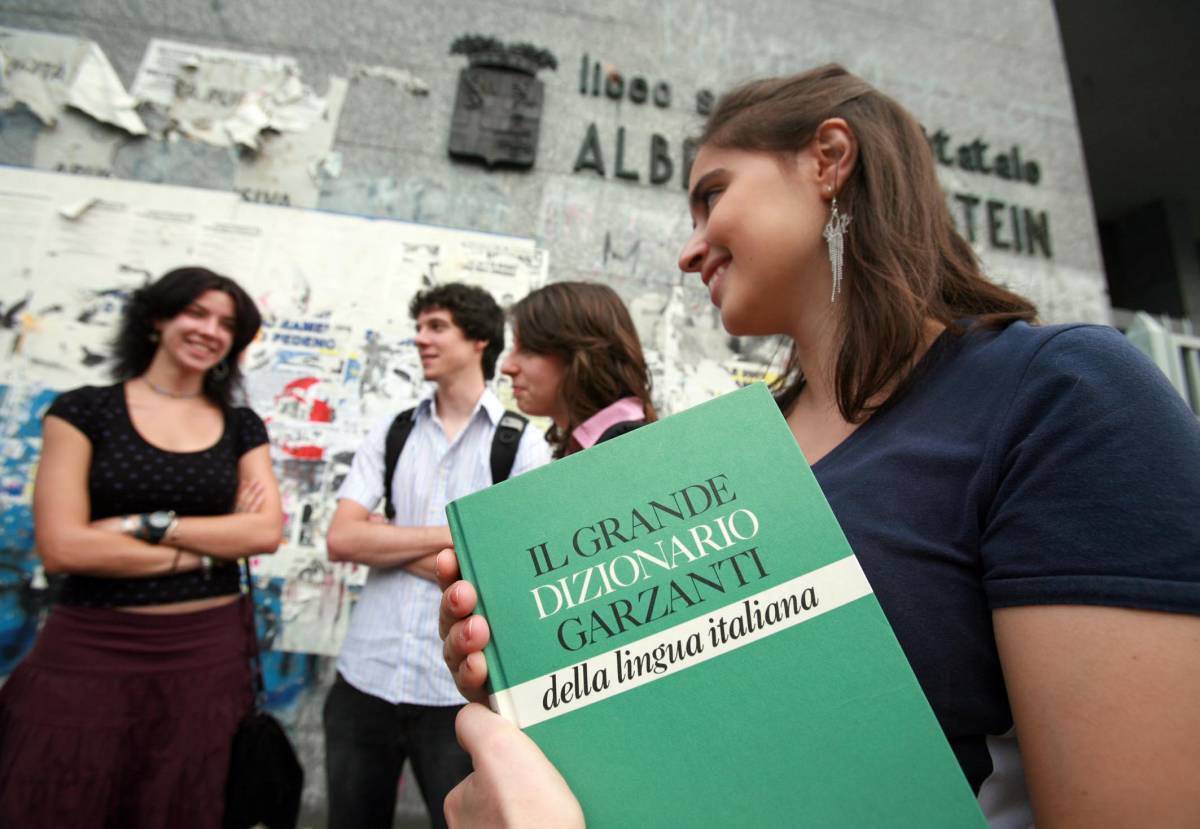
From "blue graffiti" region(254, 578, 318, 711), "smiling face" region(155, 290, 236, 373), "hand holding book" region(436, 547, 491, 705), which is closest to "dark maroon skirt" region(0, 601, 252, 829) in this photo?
"smiling face" region(155, 290, 236, 373)

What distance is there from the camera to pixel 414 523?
205 cm

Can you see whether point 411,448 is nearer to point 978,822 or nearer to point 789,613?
point 789,613

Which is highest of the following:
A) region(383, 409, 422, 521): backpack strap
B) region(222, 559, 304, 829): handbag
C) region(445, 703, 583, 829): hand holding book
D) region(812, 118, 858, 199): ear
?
region(812, 118, 858, 199): ear

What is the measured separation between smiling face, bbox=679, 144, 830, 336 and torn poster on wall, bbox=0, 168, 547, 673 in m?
2.66

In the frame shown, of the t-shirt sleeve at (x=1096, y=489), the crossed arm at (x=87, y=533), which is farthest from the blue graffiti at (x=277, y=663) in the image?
the t-shirt sleeve at (x=1096, y=489)

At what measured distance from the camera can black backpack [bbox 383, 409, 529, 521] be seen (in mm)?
2025

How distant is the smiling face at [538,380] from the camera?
189 cm

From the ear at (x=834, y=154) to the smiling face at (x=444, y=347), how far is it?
63.4 inches

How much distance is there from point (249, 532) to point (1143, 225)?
11.1 meters

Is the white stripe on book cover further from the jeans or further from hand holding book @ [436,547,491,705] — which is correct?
the jeans

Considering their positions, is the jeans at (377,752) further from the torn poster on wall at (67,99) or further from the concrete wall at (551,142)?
the torn poster on wall at (67,99)

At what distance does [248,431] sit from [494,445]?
924 millimetres

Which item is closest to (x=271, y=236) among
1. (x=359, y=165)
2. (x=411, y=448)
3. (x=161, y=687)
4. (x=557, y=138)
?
(x=359, y=165)

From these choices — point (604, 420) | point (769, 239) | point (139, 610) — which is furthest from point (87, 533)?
point (769, 239)
